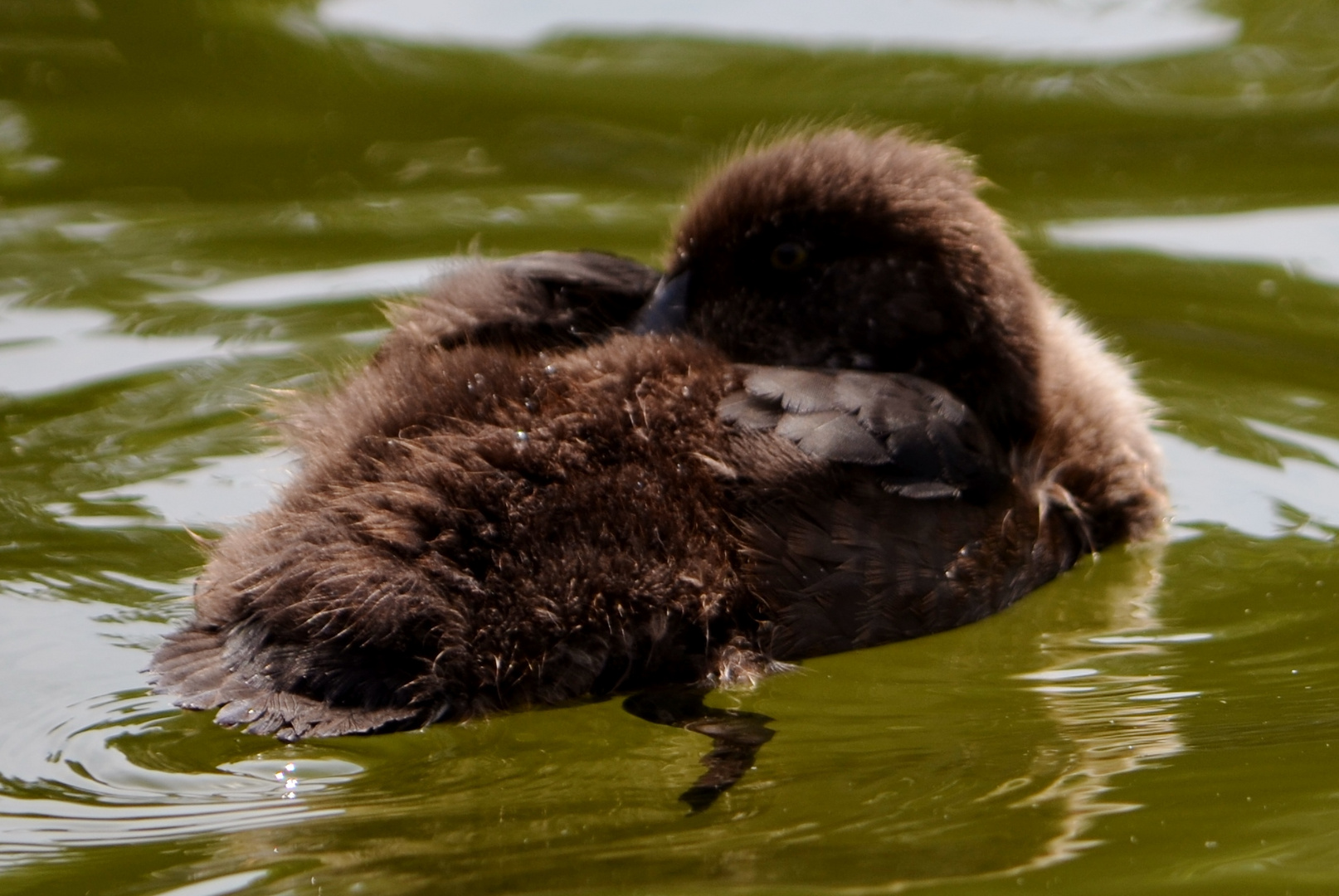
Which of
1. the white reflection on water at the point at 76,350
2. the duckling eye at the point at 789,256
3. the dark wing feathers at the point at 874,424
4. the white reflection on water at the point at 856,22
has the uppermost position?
the white reflection on water at the point at 856,22

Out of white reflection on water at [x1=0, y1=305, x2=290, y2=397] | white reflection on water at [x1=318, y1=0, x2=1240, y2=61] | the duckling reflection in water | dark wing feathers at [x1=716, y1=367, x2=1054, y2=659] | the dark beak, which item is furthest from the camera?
white reflection on water at [x1=318, y1=0, x2=1240, y2=61]

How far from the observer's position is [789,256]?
4395 mm

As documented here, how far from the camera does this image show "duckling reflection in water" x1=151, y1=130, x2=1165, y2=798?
136 inches

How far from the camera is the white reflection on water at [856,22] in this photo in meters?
7.92

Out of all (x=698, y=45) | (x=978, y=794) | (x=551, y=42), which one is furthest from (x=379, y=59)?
(x=978, y=794)

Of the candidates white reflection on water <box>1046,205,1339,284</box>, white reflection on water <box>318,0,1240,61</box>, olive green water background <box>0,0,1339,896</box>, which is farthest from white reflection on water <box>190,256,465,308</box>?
white reflection on water <box>1046,205,1339,284</box>

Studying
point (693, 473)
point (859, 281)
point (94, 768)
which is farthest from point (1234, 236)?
point (94, 768)

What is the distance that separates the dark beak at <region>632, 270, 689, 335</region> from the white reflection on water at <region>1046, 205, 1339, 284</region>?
8.44 feet

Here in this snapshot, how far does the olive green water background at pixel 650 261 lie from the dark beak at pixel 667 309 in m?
0.87

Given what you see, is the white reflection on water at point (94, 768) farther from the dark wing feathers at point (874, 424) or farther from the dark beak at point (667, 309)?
the dark beak at point (667, 309)

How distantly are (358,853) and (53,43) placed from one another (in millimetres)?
5818

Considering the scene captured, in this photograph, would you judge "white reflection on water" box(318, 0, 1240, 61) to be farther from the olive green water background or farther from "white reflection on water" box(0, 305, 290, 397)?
"white reflection on water" box(0, 305, 290, 397)

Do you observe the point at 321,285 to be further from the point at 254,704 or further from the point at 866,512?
the point at 254,704

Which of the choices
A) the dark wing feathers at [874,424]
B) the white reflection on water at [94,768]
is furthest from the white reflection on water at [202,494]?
the dark wing feathers at [874,424]
